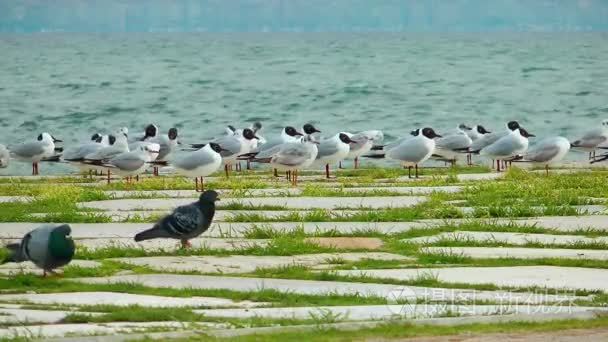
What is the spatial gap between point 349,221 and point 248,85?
194ft

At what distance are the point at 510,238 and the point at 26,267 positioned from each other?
401 centimetres

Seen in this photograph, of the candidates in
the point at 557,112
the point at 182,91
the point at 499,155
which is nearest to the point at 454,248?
the point at 499,155

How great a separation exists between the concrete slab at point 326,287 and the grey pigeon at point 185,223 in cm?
128

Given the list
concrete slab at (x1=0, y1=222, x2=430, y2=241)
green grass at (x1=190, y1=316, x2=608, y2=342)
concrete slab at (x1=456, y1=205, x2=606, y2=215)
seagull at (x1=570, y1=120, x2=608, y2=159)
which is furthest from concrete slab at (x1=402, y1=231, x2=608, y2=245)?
seagull at (x1=570, y1=120, x2=608, y2=159)

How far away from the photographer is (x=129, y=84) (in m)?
75.1

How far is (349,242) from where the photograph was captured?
11875mm

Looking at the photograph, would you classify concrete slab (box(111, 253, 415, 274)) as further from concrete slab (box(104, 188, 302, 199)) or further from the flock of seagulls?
the flock of seagulls

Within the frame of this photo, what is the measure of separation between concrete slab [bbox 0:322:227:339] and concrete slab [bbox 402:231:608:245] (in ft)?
14.1

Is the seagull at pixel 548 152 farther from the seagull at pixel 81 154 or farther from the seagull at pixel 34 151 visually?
the seagull at pixel 34 151

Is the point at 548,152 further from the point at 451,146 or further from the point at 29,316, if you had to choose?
the point at 29,316

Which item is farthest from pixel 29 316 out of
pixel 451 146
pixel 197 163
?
pixel 451 146

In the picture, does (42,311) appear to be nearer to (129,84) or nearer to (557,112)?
(557,112)

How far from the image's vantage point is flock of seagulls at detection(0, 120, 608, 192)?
67.1 feet

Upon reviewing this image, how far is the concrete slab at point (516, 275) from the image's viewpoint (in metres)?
9.44
